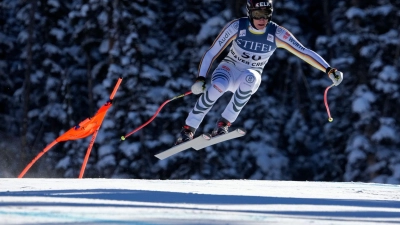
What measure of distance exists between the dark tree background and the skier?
11.8m

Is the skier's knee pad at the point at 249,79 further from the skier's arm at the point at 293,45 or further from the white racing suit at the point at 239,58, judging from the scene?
the skier's arm at the point at 293,45

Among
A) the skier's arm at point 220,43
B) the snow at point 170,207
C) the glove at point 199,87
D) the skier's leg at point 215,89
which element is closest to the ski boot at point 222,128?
the skier's leg at point 215,89

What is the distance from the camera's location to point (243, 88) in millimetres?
8086

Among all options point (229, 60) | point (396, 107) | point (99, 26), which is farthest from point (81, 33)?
point (229, 60)

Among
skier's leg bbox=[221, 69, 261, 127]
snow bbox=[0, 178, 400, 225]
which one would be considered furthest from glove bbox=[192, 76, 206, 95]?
snow bbox=[0, 178, 400, 225]

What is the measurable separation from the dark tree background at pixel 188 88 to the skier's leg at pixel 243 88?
11.9 m

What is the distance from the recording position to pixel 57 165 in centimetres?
Answer: 2275

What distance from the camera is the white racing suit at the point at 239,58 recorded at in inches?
324

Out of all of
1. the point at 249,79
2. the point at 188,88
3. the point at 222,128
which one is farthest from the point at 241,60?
the point at 188,88

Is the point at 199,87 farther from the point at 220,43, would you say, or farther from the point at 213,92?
the point at 220,43

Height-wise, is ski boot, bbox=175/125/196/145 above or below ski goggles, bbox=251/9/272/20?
below

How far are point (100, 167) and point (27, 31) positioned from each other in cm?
601

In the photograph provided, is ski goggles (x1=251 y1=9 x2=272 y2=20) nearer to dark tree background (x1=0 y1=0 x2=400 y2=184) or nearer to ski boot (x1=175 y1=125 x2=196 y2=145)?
ski boot (x1=175 y1=125 x2=196 y2=145)

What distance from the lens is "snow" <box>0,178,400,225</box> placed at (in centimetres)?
425
